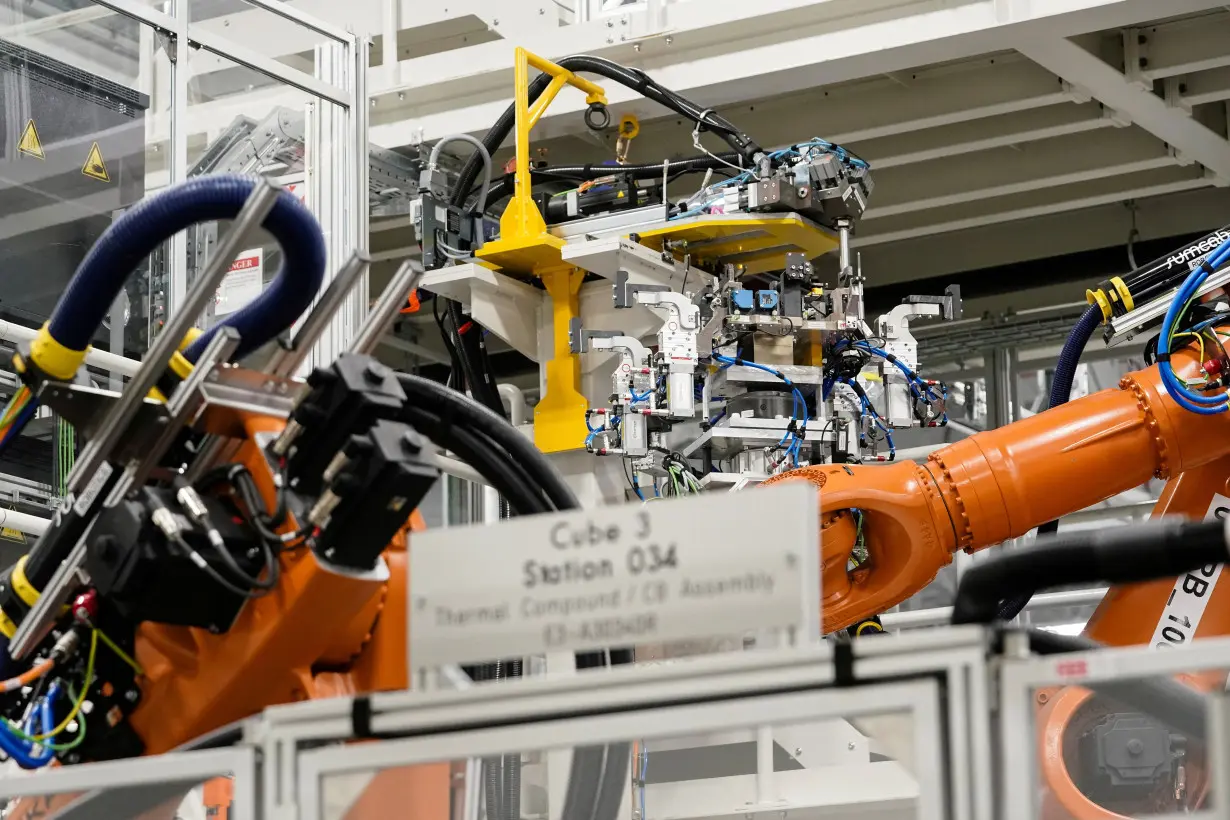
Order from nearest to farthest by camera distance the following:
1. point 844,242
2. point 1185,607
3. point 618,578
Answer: point 618,578 < point 1185,607 < point 844,242

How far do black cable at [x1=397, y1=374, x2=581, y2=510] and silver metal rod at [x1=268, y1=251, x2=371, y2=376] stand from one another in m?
0.16

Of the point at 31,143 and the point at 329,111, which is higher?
the point at 329,111

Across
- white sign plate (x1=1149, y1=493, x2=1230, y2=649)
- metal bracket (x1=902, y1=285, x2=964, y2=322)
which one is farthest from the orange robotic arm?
metal bracket (x1=902, y1=285, x2=964, y2=322)

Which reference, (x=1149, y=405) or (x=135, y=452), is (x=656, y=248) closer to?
(x=1149, y=405)

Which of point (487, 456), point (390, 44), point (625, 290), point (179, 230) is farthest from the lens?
point (390, 44)

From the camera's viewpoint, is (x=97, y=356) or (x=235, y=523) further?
(x=97, y=356)

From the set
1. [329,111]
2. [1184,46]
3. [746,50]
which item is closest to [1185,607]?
[329,111]

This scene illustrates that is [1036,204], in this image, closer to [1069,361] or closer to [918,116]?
[918,116]

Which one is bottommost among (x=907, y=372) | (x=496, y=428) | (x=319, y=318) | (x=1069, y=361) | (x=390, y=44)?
(x=496, y=428)

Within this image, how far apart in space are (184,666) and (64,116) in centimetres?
305

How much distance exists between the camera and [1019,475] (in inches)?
147

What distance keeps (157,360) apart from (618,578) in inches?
35.9

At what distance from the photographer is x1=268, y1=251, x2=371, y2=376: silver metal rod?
2.53 meters

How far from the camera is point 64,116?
5.06m
